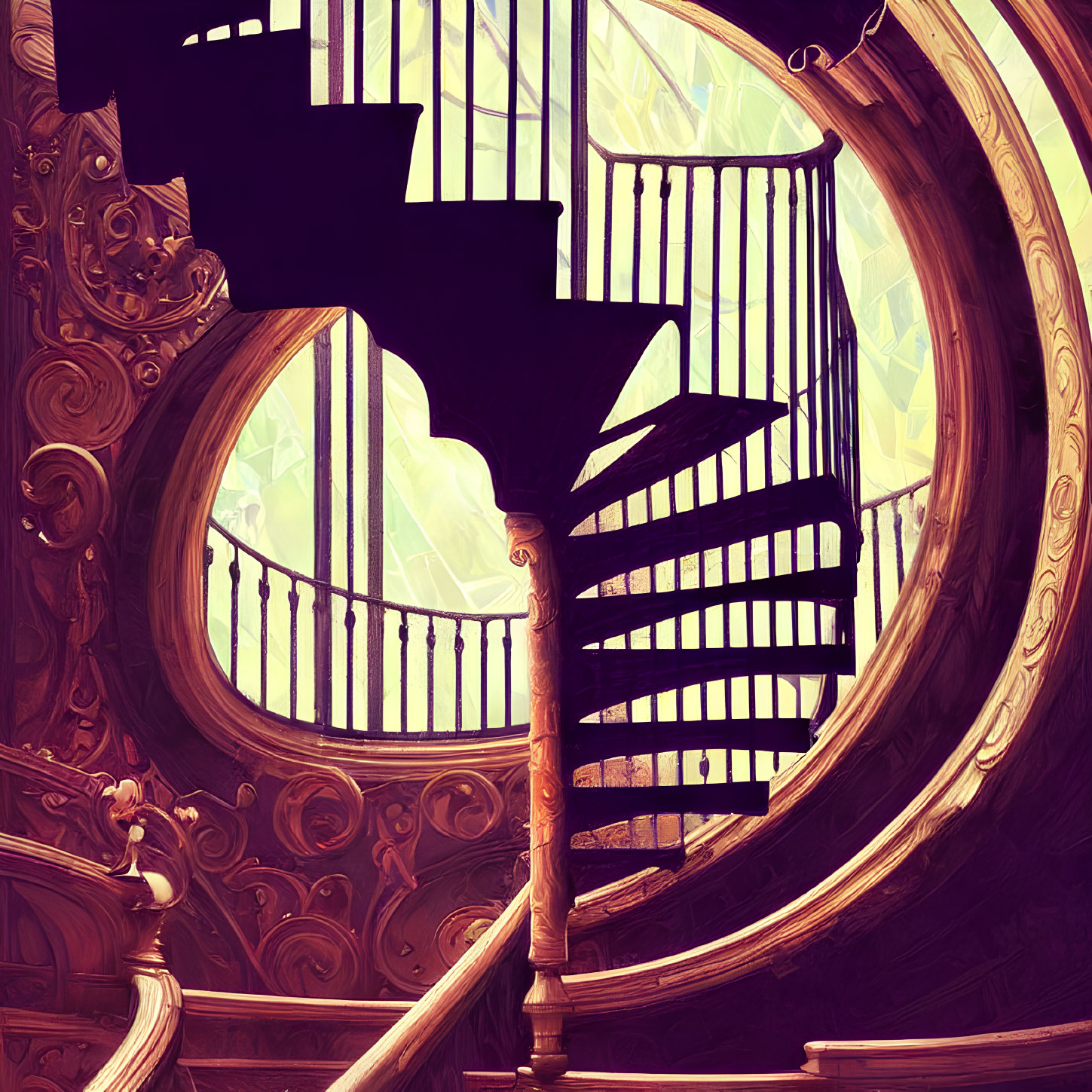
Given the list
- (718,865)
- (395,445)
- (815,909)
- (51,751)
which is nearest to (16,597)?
(51,751)

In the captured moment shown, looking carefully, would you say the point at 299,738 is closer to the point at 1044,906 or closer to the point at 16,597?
the point at 16,597

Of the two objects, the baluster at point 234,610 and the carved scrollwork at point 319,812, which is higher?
the baluster at point 234,610

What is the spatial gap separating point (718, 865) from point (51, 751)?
1.59m

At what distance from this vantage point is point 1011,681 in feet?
9.66

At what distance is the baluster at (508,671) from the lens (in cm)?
370

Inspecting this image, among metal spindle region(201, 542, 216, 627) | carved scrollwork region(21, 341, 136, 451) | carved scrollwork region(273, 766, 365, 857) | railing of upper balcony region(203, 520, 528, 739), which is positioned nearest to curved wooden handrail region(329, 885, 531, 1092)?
carved scrollwork region(273, 766, 365, 857)

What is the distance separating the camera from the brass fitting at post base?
Answer: 9.12ft

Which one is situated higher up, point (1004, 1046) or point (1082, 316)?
point (1082, 316)

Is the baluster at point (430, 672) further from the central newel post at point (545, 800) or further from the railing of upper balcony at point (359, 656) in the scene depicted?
the central newel post at point (545, 800)

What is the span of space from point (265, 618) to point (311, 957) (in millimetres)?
883

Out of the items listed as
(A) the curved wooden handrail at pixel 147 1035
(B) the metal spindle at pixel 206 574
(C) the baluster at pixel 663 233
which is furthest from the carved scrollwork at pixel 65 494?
(C) the baluster at pixel 663 233

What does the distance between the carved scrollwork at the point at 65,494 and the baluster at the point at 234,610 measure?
1.24 ft

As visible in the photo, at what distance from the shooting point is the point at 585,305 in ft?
8.89

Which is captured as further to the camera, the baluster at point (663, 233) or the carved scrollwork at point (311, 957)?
the carved scrollwork at point (311, 957)
